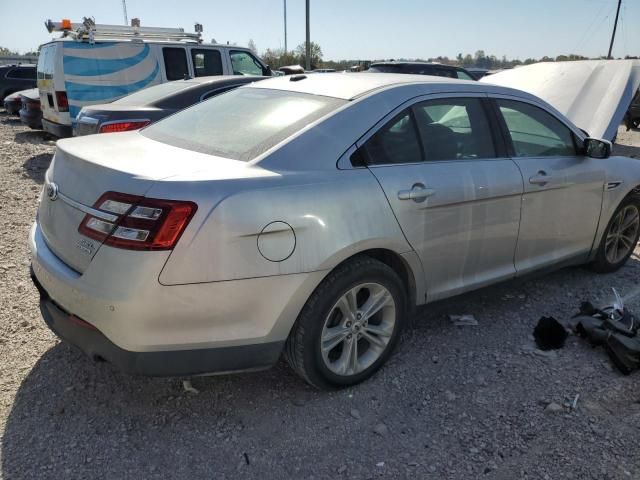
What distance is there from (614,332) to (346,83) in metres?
2.23

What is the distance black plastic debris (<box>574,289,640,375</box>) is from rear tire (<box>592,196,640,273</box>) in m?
0.92

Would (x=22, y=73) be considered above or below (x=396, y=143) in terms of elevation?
below

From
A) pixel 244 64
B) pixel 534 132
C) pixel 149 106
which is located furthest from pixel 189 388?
pixel 244 64

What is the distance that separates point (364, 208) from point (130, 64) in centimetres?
809

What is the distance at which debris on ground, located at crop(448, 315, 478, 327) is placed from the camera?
3.73m

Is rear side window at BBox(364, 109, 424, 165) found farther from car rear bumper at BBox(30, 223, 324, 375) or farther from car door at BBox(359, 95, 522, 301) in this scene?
car rear bumper at BBox(30, 223, 324, 375)

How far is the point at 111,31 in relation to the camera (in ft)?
31.3

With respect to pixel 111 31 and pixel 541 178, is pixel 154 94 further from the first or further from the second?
pixel 541 178

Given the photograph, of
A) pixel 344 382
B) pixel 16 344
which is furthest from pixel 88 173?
pixel 344 382

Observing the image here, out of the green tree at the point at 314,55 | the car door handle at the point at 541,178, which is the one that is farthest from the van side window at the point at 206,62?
the green tree at the point at 314,55

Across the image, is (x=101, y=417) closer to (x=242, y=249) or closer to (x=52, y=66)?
(x=242, y=249)

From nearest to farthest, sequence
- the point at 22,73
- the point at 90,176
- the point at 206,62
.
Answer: the point at 90,176, the point at 206,62, the point at 22,73

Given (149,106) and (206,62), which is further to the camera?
(206,62)

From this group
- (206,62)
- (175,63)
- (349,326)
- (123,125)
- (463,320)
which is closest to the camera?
(349,326)
